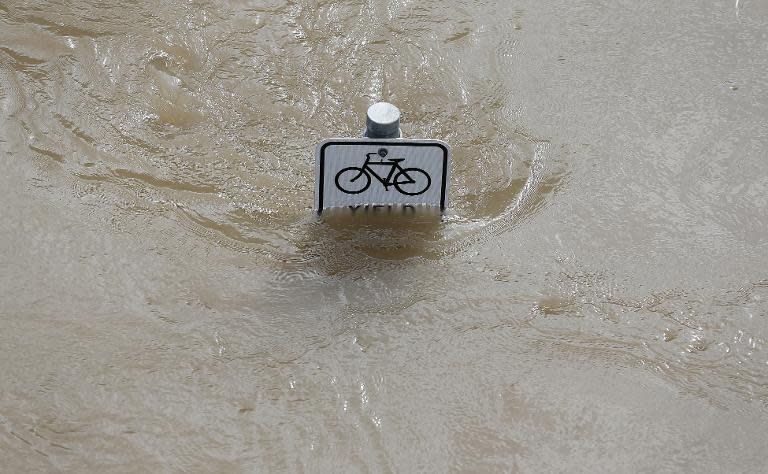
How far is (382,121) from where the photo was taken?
292 cm

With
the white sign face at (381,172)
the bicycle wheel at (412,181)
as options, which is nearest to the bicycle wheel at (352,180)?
the white sign face at (381,172)

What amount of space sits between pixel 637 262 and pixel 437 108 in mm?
1082

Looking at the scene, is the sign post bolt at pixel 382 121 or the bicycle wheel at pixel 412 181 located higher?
the sign post bolt at pixel 382 121

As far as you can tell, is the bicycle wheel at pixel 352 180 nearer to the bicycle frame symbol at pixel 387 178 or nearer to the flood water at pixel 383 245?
the bicycle frame symbol at pixel 387 178

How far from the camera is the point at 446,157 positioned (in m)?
2.96

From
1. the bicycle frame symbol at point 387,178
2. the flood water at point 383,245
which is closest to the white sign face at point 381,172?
the bicycle frame symbol at point 387,178

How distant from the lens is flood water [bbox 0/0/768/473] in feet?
8.27

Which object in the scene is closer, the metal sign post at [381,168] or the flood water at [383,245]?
the flood water at [383,245]

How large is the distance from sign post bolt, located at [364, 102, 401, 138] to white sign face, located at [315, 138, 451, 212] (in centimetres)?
5

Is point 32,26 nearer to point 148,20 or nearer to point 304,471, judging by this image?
point 148,20

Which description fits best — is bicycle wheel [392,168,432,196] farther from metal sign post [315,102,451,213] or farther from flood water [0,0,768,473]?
flood water [0,0,768,473]

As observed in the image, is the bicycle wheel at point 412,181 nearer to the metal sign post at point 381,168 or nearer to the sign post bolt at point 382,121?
the metal sign post at point 381,168

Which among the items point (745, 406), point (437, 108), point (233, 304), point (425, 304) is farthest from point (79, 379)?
point (745, 406)

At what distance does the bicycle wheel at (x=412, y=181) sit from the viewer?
9.83ft
